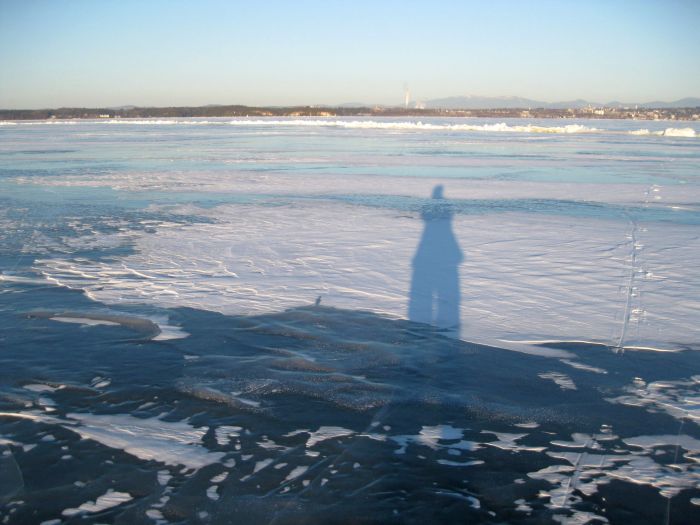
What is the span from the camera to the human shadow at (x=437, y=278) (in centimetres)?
568

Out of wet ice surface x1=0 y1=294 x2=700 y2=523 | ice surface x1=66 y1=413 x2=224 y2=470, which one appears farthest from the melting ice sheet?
ice surface x1=66 y1=413 x2=224 y2=470

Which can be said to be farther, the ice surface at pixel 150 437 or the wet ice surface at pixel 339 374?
the ice surface at pixel 150 437

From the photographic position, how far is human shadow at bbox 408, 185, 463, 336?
224 inches

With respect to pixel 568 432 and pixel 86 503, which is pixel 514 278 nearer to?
pixel 568 432

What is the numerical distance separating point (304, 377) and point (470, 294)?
8.34 feet

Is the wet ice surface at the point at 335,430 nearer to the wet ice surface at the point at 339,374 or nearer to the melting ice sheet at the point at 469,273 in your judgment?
the wet ice surface at the point at 339,374

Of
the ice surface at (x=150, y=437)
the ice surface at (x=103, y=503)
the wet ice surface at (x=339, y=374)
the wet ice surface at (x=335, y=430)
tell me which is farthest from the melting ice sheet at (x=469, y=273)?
the ice surface at (x=103, y=503)

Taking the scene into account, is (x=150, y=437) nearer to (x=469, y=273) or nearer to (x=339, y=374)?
(x=339, y=374)

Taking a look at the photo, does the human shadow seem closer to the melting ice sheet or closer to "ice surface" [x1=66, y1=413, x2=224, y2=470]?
the melting ice sheet

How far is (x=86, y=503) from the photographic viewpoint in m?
2.92

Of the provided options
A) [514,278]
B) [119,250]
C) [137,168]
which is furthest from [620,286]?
[137,168]

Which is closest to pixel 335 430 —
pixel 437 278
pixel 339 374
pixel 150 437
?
pixel 339 374

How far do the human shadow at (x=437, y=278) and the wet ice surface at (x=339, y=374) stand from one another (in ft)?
0.49

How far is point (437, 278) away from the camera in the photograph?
22.6 feet
